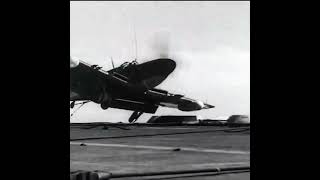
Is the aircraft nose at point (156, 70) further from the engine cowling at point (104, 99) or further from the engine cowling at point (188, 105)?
the engine cowling at point (188, 105)

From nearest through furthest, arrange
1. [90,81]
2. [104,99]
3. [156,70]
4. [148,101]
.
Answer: [90,81], [104,99], [156,70], [148,101]

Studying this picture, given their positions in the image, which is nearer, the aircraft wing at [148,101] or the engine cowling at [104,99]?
the engine cowling at [104,99]

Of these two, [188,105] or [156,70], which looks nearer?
[156,70]

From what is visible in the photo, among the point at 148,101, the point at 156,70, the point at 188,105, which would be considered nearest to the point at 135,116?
the point at 148,101

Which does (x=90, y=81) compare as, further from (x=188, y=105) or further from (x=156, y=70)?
(x=188, y=105)

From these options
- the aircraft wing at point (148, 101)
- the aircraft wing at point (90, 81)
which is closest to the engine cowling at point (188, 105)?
the aircraft wing at point (148, 101)

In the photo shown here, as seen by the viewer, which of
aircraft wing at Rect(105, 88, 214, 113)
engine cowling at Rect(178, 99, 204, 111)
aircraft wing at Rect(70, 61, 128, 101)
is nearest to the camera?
aircraft wing at Rect(70, 61, 128, 101)

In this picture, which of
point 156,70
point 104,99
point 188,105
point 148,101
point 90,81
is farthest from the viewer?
point 188,105

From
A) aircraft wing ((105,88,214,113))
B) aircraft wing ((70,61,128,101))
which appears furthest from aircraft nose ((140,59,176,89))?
aircraft wing ((70,61,128,101))

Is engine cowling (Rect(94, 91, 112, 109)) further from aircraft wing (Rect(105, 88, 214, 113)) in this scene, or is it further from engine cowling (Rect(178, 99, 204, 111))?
engine cowling (Rect(178, 99, 204, 111))
